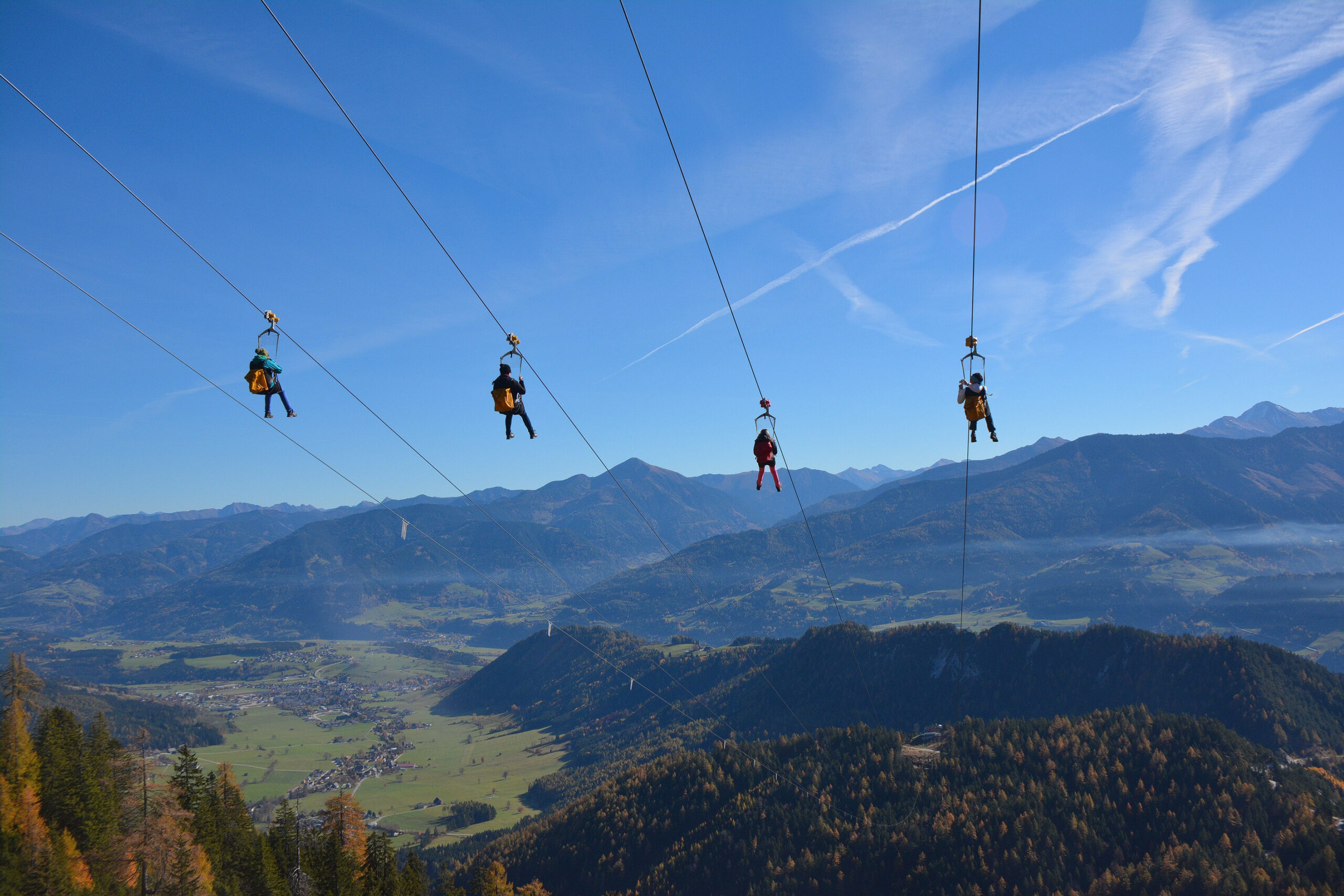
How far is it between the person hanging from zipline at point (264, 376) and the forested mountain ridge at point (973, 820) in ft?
482

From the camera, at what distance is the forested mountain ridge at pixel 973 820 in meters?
122

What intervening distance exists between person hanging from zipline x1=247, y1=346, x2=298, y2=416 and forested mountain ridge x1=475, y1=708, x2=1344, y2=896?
5786 inches

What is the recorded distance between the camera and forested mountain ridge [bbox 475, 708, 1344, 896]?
122250mm

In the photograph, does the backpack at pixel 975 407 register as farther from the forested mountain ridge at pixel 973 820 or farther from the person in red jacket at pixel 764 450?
the forested mountain ridge at pixel 973 820

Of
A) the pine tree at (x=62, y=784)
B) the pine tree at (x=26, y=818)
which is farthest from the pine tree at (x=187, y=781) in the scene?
the pine tree at (x=26, y=818)

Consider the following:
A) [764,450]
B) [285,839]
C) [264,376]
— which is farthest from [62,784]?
[764,450]

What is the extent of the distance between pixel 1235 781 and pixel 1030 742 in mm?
38801

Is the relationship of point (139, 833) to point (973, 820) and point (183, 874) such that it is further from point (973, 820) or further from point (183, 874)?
point (973, 820)

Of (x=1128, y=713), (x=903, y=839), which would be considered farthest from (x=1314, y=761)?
(x=903, y=839)

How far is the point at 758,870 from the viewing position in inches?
5861

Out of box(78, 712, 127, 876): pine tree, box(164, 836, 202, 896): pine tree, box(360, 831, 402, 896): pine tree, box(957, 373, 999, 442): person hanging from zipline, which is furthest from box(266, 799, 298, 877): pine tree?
box(957, 373, 999, 442): person hanging from zipline

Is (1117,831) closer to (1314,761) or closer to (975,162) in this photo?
(1314,761)

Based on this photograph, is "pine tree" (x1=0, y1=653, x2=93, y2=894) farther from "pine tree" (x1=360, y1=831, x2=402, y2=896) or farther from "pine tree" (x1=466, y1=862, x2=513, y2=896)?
"pine tree" (x1=466, y1=862, x2=513, y2=896)

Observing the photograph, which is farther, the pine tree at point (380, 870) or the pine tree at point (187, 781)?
the pine tree at point (380, 870)
